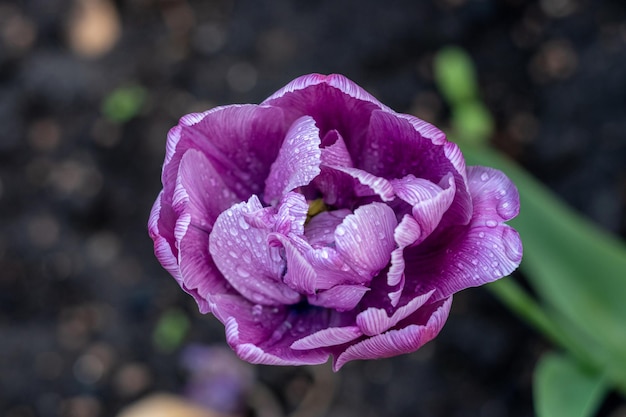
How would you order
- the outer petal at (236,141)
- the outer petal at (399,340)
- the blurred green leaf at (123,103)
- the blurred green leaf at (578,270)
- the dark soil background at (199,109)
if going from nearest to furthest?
the outer petal at (399,340) → the outer petal at (236,141) → the blurred green leaf at (578,270) → the dark soil background at (199,109) → the blurred green leaf at (123,103)

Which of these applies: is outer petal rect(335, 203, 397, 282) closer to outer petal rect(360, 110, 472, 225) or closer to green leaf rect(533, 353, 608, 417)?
outer petal rect(360, 110, 472, 225)

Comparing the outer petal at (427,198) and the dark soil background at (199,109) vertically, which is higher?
the outer petal at (427,198)

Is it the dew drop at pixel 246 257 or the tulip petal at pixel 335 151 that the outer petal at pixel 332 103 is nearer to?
the tulip petal at pixel 335 151

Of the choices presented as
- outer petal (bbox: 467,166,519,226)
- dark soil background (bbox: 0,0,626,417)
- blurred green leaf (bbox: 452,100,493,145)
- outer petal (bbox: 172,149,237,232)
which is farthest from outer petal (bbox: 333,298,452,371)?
blurred green leaf (bbox: 452,100,493,145)

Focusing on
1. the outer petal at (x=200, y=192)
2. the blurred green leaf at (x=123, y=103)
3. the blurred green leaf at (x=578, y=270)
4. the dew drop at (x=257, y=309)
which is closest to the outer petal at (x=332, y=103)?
the outer petal at (x=200, y=192)

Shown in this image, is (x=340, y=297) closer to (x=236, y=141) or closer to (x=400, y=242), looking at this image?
(x=400, y=242)

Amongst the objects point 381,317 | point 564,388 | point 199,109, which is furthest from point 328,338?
point 199,109
